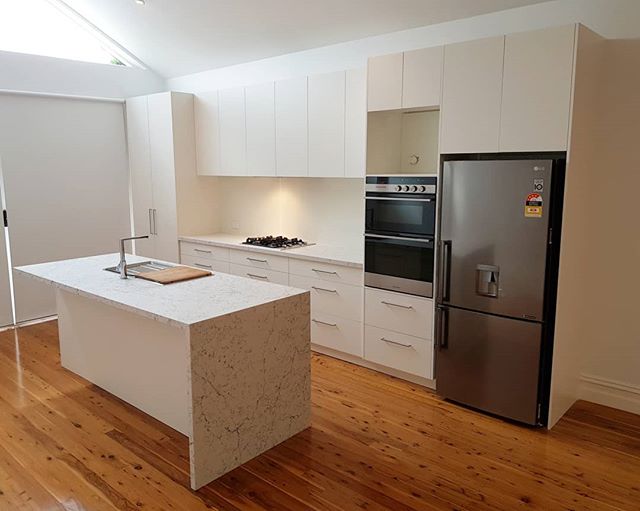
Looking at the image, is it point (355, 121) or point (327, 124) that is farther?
point (327, 124)

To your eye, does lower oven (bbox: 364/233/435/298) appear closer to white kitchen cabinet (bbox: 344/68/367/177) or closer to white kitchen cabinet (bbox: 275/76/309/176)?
white kitchen cabinet (bbox: 344/68/367/177)

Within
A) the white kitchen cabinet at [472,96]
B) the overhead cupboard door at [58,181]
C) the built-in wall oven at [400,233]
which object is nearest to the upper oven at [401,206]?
the built-in wall oven at [400,233]

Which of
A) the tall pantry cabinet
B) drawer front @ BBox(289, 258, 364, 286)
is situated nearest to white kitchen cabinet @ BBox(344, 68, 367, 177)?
drawer front @ BBox(289, 258, 364, 286)

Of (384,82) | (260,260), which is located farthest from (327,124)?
(260,260)

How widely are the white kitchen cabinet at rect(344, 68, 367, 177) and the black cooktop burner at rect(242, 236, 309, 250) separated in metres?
0.92

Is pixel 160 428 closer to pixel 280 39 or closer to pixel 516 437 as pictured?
pixel 516 437

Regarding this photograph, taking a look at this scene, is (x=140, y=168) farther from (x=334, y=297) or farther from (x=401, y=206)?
(x=401, y=206)

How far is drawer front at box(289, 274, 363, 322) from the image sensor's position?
405cm

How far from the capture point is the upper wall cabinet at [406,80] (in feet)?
11.2

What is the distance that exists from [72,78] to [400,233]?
3857mm

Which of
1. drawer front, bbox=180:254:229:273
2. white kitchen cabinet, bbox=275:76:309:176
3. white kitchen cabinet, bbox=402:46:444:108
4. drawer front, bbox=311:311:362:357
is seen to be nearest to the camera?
white kitchen cabinet, bbox=402:46:444:108

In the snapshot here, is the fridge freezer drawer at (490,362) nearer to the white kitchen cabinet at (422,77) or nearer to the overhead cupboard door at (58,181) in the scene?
the white kitchen cabinet at (422,77)

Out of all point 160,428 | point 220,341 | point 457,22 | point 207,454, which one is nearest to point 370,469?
point 207,454

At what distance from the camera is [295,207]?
510 centimetres
